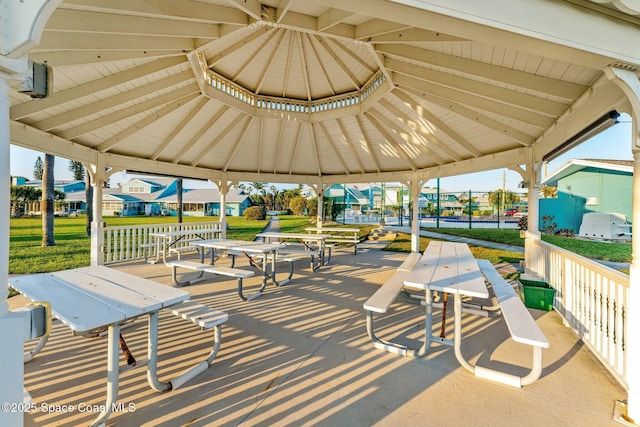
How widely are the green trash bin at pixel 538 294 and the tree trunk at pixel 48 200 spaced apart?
633 inches

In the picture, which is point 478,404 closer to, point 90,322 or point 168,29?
point 90,322

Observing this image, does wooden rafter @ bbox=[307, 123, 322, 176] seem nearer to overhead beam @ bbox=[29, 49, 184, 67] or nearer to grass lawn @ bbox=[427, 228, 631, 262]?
overhead beam @ bbox=[29, 49, 184, 67]

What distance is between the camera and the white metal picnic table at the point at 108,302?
197cm

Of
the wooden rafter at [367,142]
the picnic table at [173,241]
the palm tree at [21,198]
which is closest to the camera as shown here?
the wooden rafter at [367,142]

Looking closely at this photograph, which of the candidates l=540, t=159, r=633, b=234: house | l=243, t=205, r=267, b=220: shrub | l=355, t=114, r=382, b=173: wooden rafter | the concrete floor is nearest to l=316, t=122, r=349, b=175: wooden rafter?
l=355, t=114, r=382, b=173: wooden rafter

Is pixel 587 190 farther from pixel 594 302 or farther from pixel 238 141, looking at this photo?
pixel 238 141

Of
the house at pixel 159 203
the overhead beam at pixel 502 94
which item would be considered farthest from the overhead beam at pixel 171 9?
the house at pixel 159 203

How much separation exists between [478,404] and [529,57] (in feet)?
Answer: 12.1

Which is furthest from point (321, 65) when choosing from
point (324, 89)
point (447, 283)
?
point (447, 283)

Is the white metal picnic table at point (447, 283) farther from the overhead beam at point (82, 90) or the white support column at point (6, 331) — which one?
the overhead beam at point (82, 90)

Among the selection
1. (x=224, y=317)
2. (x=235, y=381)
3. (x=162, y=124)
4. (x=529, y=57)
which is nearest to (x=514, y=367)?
(x=235, y=381)

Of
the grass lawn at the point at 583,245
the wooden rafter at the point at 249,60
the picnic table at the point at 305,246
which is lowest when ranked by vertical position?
the grass lawn at the point at 583,245

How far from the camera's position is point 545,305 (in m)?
4.41

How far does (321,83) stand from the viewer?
6430mm
